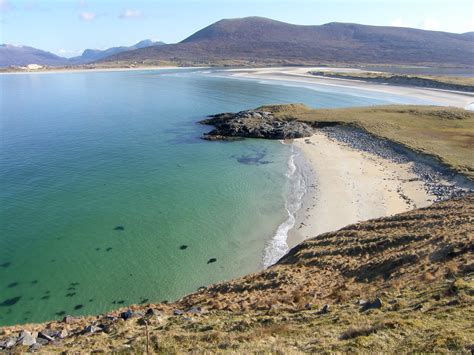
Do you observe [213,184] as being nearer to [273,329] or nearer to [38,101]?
[273,329]

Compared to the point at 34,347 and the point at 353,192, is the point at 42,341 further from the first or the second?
the point at 353,192

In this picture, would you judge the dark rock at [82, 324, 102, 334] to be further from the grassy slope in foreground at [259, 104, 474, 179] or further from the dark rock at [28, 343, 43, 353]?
the grassy slope in foreground at [259, 104, 474, 179]

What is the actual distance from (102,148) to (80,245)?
29.0 m

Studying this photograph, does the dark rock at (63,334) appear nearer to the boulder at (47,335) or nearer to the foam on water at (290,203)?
the boulder at (47,335)

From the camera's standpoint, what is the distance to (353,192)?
111ft

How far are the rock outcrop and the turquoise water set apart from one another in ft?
9.66

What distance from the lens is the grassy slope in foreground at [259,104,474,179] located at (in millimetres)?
40312


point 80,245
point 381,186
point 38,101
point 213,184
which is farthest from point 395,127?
point 38,101

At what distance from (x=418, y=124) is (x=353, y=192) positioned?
29.4 metres

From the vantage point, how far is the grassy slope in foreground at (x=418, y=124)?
1587 inches

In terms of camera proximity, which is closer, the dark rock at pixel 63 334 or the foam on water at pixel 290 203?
the dark rock at pixel 63 334

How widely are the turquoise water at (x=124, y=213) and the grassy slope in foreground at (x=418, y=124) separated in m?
13.9

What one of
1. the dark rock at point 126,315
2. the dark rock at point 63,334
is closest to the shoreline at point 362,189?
the dark rock at point 126,315

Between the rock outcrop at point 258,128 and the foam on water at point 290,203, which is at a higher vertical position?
the rock outcrop at point 258,128
